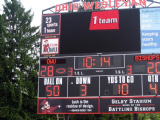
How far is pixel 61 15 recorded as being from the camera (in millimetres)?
15133

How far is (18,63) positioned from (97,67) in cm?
975

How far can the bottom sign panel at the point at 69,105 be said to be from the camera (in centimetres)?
1384

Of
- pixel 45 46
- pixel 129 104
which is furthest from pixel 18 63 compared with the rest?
pixel 129 104

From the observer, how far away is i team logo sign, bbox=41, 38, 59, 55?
48.1ft

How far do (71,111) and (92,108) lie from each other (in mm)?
971

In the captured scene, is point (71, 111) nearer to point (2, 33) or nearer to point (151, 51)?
point (151, 51)

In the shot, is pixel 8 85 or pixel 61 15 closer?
pixel 61 15

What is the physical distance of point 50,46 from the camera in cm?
1474

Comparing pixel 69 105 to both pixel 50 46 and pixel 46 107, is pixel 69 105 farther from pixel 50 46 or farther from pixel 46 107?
pixel 50 46

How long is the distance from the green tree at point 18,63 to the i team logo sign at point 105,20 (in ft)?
A: 27.7

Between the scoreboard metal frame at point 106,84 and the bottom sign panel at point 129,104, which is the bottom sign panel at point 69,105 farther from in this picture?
the bottom sign panel at point 129,104

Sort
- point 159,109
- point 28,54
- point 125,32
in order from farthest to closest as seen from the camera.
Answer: point 28,54 < point 125,32 < point 159,109

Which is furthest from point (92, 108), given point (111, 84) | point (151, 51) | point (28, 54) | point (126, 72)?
point (28, 54)

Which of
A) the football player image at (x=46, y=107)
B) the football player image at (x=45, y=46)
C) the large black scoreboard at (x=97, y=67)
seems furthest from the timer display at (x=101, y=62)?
the football player image at (x=46, y=107)
